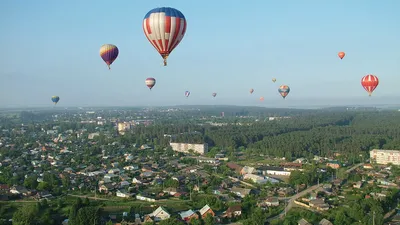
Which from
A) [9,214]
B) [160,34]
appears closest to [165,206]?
[9,214]

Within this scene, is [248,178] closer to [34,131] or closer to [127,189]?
[127,189]

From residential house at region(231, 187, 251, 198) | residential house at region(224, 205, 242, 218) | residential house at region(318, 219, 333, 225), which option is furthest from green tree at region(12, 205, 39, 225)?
residential house at region(318, 219, 333, 225)

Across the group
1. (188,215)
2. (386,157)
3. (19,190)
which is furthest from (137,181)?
(386,157)

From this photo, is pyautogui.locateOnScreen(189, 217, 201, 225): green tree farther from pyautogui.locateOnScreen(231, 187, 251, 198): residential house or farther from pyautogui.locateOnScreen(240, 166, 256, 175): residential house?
pyautogui.locateOnScreen(240, 166, 256, 175): residential house

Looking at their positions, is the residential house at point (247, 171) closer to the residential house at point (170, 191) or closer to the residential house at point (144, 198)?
the residential house at point (170, 191)

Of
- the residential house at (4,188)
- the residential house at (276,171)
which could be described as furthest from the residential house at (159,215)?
the residential house at (276,171)

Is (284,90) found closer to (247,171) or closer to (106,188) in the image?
(247,171)
